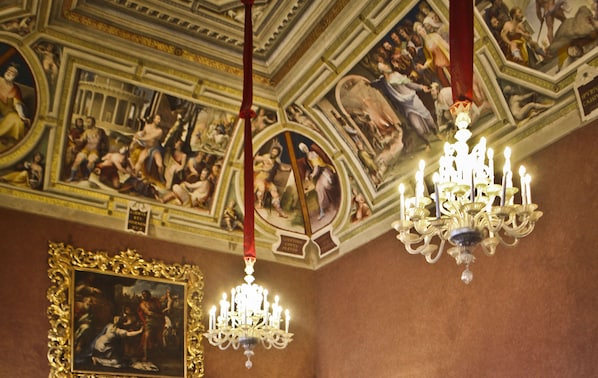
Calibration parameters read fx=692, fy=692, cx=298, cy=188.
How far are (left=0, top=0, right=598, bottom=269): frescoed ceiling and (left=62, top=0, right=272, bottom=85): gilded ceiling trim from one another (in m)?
0.02

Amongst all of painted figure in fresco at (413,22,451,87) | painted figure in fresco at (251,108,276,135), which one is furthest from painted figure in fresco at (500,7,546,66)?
painted figure in fresco at (251,108,276,135)

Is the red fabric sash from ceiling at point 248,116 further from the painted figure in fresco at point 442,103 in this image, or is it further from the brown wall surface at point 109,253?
the brown wall surface at point 109,253

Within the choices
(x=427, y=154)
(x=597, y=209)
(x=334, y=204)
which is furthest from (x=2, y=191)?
(x=597, y=209)

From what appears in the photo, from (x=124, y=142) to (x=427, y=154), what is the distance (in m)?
4.98

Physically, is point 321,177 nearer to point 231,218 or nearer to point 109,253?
point 231,218

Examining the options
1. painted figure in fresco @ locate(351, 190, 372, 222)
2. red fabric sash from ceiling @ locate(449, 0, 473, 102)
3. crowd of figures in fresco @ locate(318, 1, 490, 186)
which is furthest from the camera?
painted figure in fresco @ locate(351, 190, 372, 222)

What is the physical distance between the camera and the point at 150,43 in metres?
10.9

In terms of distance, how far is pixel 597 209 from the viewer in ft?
26.7

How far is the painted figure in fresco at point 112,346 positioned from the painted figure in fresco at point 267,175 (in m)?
3.40

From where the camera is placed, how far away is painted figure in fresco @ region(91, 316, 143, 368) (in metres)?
10.6

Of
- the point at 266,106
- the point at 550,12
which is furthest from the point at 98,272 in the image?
the point at 550,12

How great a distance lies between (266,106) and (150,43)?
7.70 ft

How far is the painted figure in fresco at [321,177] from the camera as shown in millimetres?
12680

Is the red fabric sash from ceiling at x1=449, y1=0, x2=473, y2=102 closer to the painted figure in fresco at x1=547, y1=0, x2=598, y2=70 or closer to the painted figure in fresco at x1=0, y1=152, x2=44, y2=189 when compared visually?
the painted figure in fresco at x1=547, y1=0, x2=598, y2=70
